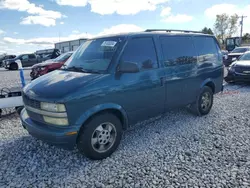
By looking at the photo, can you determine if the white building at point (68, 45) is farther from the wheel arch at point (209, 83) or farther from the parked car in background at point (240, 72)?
the wheel arch at point (209, 83)

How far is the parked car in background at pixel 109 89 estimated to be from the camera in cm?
298

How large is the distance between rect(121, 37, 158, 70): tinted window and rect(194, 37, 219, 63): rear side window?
5.28ft

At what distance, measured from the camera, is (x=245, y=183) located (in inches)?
109

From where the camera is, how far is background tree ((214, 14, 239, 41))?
60.4m

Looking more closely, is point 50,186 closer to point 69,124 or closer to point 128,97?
point 69,124

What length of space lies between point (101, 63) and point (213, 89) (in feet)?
11.4

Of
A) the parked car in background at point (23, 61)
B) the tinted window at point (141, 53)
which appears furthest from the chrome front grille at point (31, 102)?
the parked car in background at point (23, 61)

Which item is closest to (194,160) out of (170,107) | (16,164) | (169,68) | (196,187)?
(196,187)

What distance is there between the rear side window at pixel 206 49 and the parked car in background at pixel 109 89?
0.21 metres

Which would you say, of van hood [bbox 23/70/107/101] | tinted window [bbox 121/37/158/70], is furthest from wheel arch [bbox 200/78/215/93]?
van hood [bbox 23/70/107/101]

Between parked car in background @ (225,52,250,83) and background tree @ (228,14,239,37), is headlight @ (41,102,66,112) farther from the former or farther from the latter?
background tree @ (228,14,239,37)

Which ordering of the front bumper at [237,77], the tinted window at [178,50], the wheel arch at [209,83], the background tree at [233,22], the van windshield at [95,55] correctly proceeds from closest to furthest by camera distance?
the van windshield at [95,55]
the tinted window at [178,50]
the wheel arch at [209,83]
the front bumper at [237,77]
the background tree at [233,22]

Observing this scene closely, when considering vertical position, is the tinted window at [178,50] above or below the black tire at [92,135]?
above

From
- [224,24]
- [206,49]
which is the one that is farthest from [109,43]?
[224,24]
